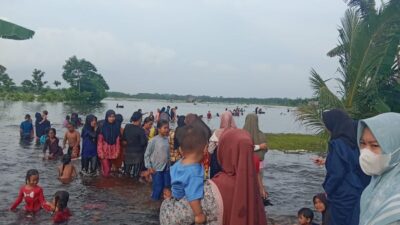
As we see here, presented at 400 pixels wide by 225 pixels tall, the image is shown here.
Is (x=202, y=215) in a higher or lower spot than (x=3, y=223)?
higher

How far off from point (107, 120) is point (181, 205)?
6950 millimetres

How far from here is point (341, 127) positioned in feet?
13.3

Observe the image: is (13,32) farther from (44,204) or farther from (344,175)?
(344,175)

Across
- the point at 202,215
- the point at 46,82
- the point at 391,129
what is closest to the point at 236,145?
the point at 202,215

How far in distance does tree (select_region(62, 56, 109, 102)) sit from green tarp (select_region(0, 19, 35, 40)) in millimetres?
56251

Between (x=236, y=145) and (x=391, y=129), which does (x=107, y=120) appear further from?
(x=391, y=129)

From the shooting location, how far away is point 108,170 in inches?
401

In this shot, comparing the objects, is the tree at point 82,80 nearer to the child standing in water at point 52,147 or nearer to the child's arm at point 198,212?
the child standing in water at point 52,147

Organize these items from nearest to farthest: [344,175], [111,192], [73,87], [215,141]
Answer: [344,175]
[215,141]
[111,192]
[73,87]

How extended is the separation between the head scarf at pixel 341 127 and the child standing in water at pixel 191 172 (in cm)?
166

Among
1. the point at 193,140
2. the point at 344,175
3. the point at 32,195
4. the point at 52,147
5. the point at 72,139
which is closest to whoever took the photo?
the point at 193,140

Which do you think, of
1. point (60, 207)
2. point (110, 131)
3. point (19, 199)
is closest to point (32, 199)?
point (19, 199)

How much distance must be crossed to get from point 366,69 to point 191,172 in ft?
26.1

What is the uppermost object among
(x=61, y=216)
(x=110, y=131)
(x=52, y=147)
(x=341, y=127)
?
(x=341, y=127)
